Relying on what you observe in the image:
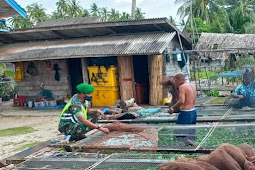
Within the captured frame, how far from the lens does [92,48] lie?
14000 millimetres

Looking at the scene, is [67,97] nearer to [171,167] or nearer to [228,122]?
[228,122]

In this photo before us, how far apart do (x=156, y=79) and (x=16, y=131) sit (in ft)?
18.2

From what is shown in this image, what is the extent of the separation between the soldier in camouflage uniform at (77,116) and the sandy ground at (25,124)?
2.64m

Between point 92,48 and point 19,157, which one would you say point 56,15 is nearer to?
point 92,48

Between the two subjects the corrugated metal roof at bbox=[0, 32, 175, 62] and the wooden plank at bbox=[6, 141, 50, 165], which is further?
the corrugated metal roof at bbox=[0, 32, 175, 62]

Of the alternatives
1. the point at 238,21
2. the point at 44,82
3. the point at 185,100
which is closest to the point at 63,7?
the point at 238,21

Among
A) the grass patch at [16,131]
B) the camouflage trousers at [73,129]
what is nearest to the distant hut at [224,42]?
the grass patch at [16,131]

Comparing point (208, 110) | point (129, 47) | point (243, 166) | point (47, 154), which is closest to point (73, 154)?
point (47, 154)

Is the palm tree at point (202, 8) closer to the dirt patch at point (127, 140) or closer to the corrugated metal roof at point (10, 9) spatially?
the corrugated metal roof at point (10, 9)

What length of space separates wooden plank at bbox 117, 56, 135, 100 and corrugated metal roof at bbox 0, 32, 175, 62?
0.71 m

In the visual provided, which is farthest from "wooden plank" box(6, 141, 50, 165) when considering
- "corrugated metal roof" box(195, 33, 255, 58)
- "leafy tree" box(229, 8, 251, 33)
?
"leafy tree" box(229, 8, 251, 33)

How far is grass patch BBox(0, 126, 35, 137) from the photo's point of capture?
1059cm

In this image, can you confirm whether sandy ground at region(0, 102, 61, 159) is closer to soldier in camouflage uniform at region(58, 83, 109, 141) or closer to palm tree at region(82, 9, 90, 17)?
Result: soldier in camouflage uniform at region(58, 83, 109, 141)

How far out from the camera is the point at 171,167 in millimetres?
3361
